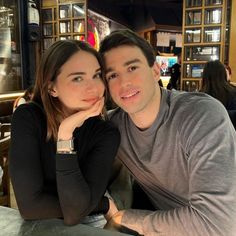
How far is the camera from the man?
1113 mm

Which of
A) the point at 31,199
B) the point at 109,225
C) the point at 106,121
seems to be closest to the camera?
the point at 31,199

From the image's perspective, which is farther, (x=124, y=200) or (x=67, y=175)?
(x=124, y=200)

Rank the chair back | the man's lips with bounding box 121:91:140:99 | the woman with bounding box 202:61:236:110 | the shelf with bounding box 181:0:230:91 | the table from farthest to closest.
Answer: the shelf with bounding box 181:0:230:91 → the woman with bounding box 202:61:236:110 → the chair back → the man's lips with bounding box 121:91:140:99 → the table

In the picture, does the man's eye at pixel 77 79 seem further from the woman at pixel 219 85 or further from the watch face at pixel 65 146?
the woman at pixel 219 85

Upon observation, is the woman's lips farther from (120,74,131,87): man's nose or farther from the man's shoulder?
the man's shoulder

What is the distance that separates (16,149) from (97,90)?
0.42 m

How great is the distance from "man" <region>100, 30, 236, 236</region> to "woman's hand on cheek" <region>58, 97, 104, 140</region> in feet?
0.37

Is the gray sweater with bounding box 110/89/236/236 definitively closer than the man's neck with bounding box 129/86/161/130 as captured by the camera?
Yes

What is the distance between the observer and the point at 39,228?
1055mm

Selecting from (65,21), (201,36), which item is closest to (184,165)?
(201,36)

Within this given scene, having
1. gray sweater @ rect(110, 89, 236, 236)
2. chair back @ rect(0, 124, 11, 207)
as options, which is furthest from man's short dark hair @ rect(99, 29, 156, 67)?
chair back @ rect(0, 124, 11, 207)

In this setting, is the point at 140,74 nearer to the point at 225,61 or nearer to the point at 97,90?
the point at 97,90

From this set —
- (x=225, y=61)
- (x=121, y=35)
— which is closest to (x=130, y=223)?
(x=121, y=35)

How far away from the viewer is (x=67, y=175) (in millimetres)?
1220
